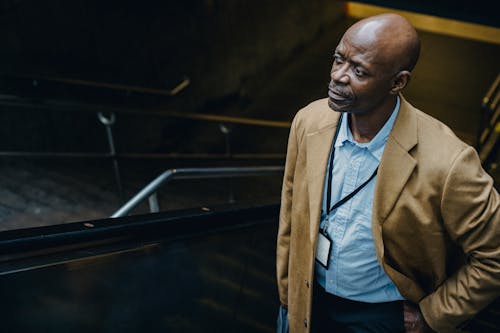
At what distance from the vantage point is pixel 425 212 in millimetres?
1431

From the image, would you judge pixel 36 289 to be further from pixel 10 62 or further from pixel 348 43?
pixel 10 62

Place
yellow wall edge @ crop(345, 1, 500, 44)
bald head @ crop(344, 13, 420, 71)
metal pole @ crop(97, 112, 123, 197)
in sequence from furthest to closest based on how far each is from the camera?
yellow wall edge @ crop(345, 1, 500, 44) → metal pole @ crop(97, 112, 123, 197) → bald head @ crop(344, 13, 420, 71)

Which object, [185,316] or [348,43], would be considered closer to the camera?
[348,43]

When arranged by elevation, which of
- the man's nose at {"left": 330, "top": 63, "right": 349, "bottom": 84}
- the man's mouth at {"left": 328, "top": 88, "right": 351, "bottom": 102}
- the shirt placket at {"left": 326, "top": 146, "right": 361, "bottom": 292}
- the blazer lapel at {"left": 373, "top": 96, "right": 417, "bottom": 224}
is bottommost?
the shirt placket at {"left": 326, "top": 146, "right": 361, "bottom": 292}

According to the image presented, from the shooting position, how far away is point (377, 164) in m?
1.52

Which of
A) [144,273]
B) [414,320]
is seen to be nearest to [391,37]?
[414,320]

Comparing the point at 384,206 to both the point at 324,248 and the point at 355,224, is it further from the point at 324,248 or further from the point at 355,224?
the point at 324,248

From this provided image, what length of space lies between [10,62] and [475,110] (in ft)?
24.7

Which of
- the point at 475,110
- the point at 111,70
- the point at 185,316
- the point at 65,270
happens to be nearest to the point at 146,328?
the point at 185,316

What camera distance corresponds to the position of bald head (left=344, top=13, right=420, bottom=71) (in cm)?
130

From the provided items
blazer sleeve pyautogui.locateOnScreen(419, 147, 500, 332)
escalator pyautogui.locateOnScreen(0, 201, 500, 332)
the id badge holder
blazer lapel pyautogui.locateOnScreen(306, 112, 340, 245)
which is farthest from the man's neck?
escalator pyautogui.locateOnScreen(0, 201, 500, 332)

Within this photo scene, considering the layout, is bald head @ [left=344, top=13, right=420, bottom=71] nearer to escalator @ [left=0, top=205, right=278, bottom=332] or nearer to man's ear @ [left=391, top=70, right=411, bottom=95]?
man's ear @ [left=391, top=70, right=411, bottom=95]

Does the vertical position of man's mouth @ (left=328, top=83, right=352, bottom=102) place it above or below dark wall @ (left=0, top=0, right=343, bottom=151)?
above

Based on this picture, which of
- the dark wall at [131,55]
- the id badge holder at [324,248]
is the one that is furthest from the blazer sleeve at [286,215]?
the dark wall at [131,55]
